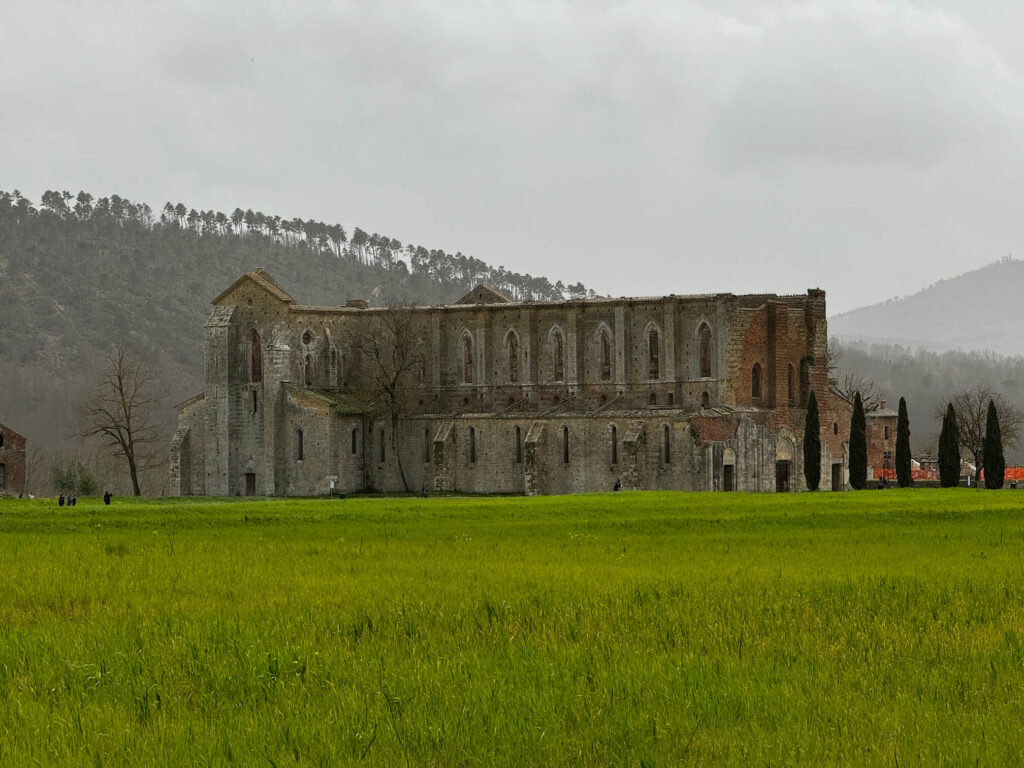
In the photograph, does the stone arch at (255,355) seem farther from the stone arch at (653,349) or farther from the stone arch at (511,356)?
Result: the stone arch at (653,349)

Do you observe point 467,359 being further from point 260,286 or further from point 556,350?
point 260,286

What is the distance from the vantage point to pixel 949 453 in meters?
68.7

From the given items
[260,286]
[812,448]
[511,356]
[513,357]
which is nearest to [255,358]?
[260,286]

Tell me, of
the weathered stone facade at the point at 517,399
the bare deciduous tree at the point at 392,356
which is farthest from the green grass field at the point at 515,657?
the bare deciduous tree at the point at 392,356

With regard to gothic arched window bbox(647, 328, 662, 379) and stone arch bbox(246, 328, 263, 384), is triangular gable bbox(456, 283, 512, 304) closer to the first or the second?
gothic arched window bbox(647, 328, 662, 379)

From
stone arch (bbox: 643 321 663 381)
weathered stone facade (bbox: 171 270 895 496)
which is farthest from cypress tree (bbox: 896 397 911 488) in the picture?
stone arch (bbox: 643 321 663 381)

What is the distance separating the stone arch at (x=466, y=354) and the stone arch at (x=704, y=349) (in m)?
13.3

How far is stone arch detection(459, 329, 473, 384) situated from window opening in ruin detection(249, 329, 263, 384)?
11.2 m

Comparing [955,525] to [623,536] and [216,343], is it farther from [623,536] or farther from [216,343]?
[216,343]

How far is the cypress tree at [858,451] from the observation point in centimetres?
6981

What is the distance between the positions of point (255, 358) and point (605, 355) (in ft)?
63.1

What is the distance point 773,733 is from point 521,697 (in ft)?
7.06

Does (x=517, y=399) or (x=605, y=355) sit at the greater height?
(x=605, y=355)

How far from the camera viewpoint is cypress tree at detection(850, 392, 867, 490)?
69812 mm
